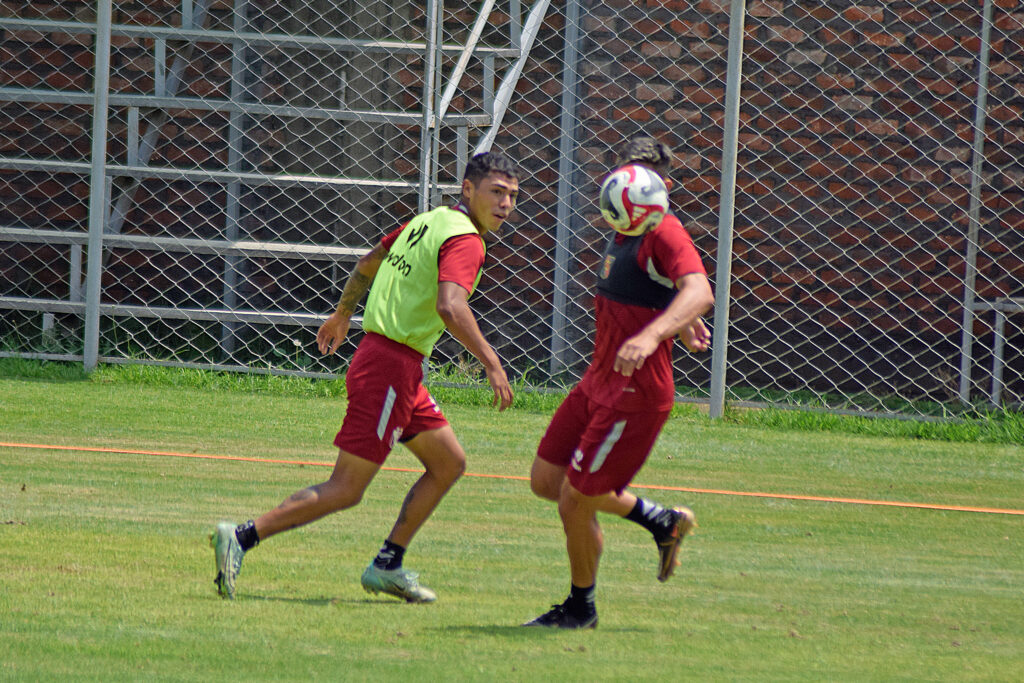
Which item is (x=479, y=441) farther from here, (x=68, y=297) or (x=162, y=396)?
(x=68, y=297)

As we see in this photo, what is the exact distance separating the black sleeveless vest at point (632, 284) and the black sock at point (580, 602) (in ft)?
2.51

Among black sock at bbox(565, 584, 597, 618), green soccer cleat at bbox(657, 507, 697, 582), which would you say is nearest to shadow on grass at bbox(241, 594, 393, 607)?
black sock at bbox(565, 584, 597, 618)

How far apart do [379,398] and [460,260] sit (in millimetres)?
446

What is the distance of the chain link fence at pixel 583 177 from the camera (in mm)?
7695

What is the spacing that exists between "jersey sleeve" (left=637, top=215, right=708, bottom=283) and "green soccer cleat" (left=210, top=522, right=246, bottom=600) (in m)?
1.32

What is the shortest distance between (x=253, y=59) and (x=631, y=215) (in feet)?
18.1

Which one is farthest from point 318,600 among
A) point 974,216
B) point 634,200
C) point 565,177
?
point 974,216

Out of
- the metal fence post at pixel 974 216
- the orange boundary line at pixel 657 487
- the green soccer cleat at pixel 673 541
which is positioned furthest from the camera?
the metal fence post at pixel 974 216

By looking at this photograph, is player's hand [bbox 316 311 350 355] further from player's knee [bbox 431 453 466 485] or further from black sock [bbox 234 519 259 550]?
black sock [bbox 234 519 259 550]

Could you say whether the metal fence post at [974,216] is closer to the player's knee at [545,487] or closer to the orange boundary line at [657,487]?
the orange boundary line at [657,487]

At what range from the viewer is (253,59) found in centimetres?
819

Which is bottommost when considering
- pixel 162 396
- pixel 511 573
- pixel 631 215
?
pixel 162 396

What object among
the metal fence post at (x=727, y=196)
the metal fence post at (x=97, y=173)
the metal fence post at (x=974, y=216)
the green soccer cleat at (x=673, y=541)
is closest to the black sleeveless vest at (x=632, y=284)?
the green soccer cleat at (x=673, y=541)

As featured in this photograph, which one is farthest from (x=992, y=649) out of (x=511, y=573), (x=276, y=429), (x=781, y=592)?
(x=276, y=429)
